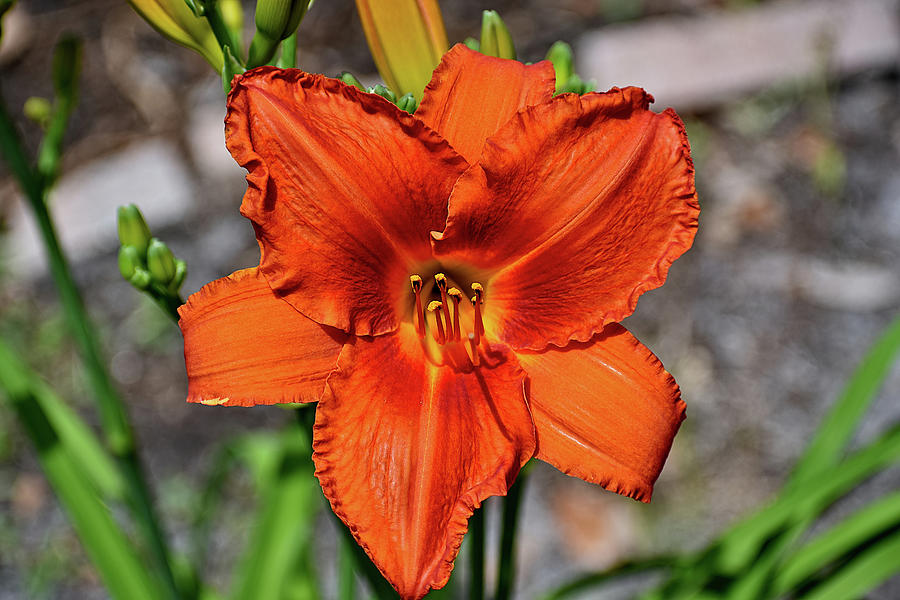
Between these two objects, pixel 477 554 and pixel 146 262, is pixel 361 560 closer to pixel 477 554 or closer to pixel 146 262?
pixel 477 554

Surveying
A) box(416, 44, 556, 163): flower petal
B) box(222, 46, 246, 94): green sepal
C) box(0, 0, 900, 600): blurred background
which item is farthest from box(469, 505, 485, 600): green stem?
box(0, 0, 900, 600): blurred background

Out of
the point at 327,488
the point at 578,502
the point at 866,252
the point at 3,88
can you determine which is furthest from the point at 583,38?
the point at 327,488

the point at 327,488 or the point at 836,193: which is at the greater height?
the point at 327,488

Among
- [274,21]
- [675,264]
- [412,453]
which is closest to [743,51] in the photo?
[675,264]

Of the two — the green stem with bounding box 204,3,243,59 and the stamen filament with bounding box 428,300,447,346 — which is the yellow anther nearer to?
the stamen filament with bounding box 428,300,447,346

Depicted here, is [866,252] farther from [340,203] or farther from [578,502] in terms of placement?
[340,203]

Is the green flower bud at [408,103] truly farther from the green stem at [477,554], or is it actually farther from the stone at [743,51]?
the stone at [743,51]

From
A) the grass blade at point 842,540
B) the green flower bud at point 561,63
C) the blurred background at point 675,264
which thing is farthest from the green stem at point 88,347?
the blurred background at point 675,264
